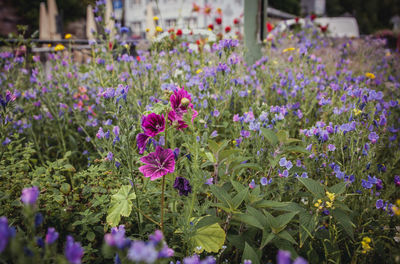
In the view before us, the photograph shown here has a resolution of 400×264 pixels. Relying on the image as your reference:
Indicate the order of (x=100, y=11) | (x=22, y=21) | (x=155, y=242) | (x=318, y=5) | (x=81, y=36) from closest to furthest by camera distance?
(x=155, y=242)
(x=100, y=11)
(x=22, y=21)
(x=81, y=36)
(x=318, y=5)

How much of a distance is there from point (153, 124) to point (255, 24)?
3.38 metres

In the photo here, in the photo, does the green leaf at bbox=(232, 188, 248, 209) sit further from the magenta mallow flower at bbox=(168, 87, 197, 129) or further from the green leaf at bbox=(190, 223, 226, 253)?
the magenta mallow flower at bbox=(168, 87, 197, 129)

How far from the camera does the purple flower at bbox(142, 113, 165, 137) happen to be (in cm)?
120

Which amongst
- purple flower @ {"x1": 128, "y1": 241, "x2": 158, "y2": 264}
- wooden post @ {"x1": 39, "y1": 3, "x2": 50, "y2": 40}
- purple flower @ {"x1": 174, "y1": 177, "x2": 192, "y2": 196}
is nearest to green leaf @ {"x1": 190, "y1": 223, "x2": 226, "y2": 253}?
purple flower @ {"x1": 174, "y1": 177, "x2": 192, "y2": 196}

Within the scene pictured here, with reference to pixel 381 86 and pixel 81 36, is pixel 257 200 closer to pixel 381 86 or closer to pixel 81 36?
pixel 381 86

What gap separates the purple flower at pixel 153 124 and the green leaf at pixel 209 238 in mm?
463

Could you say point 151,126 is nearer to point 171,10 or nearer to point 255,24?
point 255,24

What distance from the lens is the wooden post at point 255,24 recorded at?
4070mm

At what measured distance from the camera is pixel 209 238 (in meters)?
1.22

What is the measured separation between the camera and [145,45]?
13.5 feet

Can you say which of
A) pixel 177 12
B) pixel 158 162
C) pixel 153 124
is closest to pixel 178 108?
pixel 153 124

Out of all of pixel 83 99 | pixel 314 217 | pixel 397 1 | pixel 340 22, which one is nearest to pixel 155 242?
pixel 314 217

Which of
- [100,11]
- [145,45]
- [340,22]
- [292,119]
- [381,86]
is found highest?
[340,22]

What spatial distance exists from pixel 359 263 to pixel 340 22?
34.9 ft
